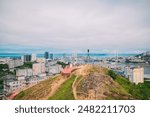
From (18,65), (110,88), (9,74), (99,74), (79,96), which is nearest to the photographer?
(79,96)

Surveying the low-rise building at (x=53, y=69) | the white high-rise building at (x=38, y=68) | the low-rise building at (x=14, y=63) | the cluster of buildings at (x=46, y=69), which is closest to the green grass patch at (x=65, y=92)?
the cluster of buildings at (x=46, y=69)

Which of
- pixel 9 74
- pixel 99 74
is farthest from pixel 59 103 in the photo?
pixel 9 74

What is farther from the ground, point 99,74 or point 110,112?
point 99,74

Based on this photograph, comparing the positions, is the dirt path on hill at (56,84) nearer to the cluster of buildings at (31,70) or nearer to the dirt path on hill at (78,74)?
the dirt path on hill at (78,74)

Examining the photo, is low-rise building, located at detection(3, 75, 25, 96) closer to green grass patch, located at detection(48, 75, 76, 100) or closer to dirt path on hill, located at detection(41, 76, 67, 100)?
dirt path on hill, located at detection(41, 76, 67, 100)

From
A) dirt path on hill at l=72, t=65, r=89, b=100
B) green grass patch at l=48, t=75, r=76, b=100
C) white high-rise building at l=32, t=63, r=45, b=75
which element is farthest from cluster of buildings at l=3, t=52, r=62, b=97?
green grass patch at l=48, t=75, r=76, b=100

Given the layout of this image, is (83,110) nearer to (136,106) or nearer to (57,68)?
(136,106)

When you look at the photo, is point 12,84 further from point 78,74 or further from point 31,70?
point 78,74

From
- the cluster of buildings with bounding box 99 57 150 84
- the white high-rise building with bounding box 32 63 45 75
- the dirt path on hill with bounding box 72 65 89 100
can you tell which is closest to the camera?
the dirt path on hill with bounding box 72 65 89 100
